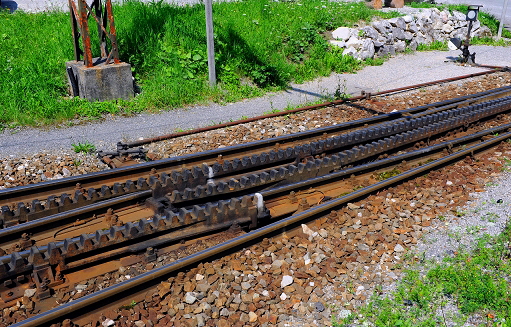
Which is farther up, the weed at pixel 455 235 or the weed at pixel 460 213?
the weed at pixel 460 213

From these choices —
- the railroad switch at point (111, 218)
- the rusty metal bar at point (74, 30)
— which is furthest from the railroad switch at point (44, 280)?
the rusty metal bar at point (74, 30)

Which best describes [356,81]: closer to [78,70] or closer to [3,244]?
[78,70]

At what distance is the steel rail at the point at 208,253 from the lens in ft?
12.4

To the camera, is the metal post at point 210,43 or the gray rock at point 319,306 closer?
the gray rock at point 319,306

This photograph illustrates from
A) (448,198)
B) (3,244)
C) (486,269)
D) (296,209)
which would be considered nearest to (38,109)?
(3,244)

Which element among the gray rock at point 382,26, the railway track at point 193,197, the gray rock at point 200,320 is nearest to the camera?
the gray rock at point 200,320

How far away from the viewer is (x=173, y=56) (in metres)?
12.1

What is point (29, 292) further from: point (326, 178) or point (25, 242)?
point (326, 178)

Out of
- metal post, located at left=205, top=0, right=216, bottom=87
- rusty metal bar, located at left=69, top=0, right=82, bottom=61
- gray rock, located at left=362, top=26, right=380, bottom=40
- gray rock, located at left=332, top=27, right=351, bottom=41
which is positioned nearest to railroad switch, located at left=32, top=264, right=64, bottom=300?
rusty metal bar, located at left=69, top=0, right=82, bottom=61

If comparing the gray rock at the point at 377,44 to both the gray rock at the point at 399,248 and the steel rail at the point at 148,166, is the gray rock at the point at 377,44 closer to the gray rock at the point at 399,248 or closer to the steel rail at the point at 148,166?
the steel rail at the point at 148,166

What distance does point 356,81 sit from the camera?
13633 millimetres

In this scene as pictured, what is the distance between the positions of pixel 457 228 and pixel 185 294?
3143mm

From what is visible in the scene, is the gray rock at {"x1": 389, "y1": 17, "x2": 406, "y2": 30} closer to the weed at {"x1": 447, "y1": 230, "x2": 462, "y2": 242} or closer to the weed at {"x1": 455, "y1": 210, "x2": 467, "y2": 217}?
the weed at {"x1": 455, "y1": 210, "x2": 467, "y2": 217}

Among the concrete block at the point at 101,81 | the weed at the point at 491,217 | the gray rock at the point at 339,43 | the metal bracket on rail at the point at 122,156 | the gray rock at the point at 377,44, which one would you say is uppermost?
the gray rock at the point at 339,43
